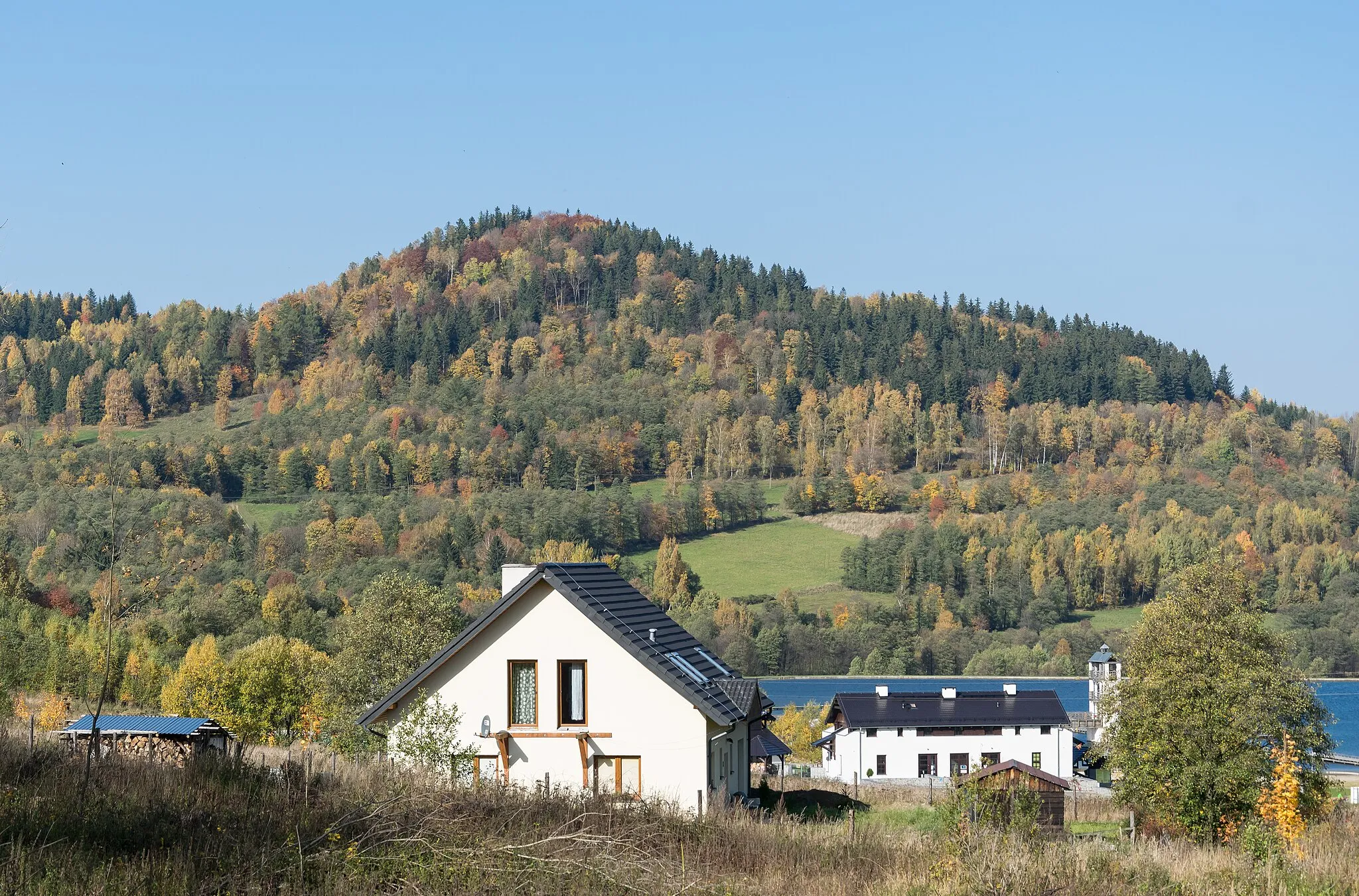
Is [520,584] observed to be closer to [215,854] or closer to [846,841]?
[846,841]

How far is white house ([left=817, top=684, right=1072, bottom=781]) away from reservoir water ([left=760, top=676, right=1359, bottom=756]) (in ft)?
170

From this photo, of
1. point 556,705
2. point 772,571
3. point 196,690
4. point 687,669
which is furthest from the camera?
point 772,571

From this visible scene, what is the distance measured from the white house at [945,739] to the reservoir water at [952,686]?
52.0 meters

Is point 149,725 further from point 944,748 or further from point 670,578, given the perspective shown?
point 670,578

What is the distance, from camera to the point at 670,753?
2433 cm

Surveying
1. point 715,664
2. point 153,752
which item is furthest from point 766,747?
point 153,752

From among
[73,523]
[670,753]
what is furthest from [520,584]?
[73,523]

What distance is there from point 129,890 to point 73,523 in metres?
164

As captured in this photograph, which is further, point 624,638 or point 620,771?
point 620,771

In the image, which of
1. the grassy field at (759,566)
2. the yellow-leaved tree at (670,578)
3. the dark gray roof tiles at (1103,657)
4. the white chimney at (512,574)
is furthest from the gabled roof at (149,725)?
the grassy field at (759,566)

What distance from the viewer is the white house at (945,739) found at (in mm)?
69688

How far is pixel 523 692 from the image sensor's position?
25.3 metres

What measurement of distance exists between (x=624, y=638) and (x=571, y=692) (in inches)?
65.1

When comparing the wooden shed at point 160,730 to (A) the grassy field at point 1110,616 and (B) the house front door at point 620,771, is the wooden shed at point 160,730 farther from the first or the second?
(A) the grassy field at point 1110,616
